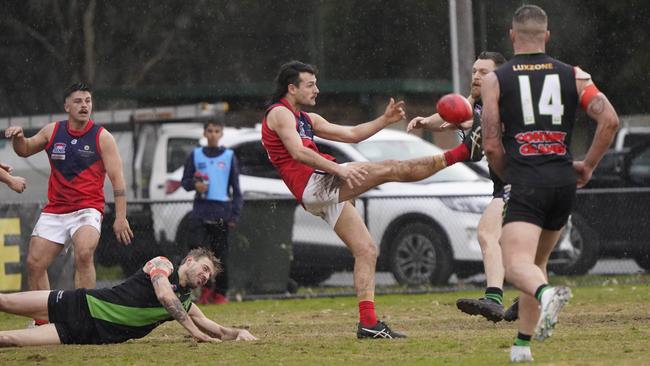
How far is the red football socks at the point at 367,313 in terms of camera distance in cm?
1038

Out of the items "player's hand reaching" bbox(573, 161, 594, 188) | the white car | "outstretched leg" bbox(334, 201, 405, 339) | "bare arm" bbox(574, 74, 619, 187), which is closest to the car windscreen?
the white car

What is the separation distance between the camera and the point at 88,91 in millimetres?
11898

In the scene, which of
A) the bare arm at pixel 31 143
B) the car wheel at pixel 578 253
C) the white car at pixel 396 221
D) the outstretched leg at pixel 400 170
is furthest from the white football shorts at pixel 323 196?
the car wheel at pixel 578 253

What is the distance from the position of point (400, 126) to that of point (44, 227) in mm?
17442

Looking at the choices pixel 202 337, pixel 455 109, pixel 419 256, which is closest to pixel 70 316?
pixel 202 337

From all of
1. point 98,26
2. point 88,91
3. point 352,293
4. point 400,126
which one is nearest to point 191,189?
point 352,293

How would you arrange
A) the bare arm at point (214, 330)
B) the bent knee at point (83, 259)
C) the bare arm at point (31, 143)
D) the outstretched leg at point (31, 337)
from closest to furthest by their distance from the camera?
1. the outstretched leg at point (31, 337)
2. the bare arm at point (214, 330)
3. the bent knee at point (83, 259)
4. the bare arm at point (31, 143)

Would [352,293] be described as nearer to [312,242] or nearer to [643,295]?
[312,242]

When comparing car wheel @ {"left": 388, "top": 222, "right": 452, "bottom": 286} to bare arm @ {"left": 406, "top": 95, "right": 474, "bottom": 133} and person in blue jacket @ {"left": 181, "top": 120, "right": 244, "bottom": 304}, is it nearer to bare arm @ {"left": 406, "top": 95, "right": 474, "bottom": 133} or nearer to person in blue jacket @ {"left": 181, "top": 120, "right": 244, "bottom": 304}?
person in blue jacket @ {"left": 181, "top": 120, "right": 244, "bottom": 304}

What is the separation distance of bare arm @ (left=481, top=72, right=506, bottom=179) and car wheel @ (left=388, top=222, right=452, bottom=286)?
8.72 meters

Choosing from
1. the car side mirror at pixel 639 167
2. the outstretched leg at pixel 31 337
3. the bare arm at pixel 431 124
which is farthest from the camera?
the car side mirror at pixel 639 167

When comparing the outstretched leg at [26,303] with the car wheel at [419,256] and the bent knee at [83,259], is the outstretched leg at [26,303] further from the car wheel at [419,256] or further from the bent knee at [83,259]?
the car wheel at [419,256]

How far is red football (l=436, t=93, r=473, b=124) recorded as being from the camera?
9453mm

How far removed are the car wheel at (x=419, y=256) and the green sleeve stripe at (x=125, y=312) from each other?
7313mm
